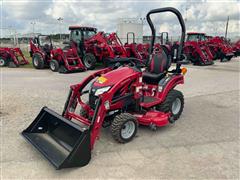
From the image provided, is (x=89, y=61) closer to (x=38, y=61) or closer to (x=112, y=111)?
(x=38, y=61)

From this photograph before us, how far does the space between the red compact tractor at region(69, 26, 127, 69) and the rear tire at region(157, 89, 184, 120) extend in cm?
794

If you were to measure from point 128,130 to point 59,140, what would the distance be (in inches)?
42.9

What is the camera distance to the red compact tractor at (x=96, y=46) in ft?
40.7

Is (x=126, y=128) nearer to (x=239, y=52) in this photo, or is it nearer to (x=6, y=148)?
(x=6, y=148)

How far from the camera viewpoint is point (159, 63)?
4.70 metres

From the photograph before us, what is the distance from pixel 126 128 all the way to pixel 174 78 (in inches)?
62.3

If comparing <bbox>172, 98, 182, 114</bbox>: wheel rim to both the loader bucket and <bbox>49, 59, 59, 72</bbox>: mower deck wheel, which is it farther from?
<bbox>49, 59, 59, 72</bbox>: mower deck wheel

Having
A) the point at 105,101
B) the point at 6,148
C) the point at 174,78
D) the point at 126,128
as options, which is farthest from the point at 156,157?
the point at 6,148

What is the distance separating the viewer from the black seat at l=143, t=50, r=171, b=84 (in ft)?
15.1

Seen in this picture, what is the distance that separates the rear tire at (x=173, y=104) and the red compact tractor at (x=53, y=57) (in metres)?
7.69

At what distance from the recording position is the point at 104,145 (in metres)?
3.55

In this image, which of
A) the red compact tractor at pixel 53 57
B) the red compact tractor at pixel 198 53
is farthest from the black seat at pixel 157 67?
the red compact tractor at pixel 198 53

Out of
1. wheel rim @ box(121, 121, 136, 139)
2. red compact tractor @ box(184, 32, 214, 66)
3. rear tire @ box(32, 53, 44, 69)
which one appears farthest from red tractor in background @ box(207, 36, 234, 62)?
wheel rim @ box(121, 121, 136, 139)

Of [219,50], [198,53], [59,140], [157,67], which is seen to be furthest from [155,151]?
[219,50]
